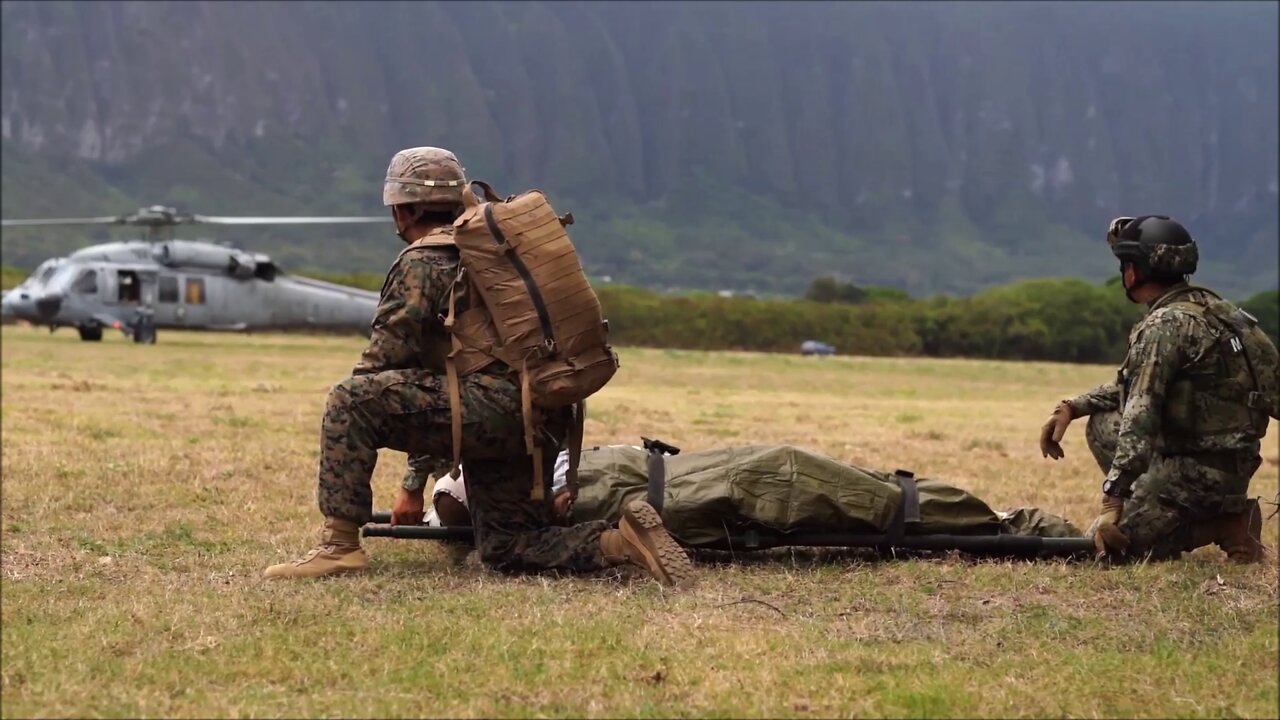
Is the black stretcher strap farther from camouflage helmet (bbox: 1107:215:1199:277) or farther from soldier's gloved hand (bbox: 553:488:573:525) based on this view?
camouflage helmet (bbox: 1107:215:1199:277)

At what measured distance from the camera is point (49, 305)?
3047cm

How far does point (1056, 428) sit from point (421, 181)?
2.89 metres

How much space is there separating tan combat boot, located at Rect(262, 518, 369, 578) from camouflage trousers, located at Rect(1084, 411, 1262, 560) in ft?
9.99

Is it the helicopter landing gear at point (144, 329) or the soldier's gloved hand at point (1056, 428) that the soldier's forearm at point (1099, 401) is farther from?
the helicopter landing gear at point (144, 329)

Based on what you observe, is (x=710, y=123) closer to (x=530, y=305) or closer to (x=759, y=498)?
(x=759, y=498)

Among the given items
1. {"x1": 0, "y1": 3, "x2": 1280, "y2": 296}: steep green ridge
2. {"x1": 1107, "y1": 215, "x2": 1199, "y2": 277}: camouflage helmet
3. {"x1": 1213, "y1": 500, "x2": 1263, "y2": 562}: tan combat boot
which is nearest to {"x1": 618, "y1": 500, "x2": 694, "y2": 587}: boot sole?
{"x1": 1107, "y1": 215, "x2": 1199, "y2": 277}: camouflage helmet

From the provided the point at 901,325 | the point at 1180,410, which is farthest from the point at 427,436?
the point at 901,325

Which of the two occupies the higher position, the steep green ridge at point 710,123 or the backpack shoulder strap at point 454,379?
the steep green ridge at point 710,123

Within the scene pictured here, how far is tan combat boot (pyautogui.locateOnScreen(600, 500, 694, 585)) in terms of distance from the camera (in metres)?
5.71

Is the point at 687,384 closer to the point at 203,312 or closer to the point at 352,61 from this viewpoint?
the point at 203,312

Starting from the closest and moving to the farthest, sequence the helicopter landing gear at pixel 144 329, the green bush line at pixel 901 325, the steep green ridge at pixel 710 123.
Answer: the helicopter landing gear at pixel 144 329, the green bush line at pixel 901 325, the steep green ridge at pixel 710 123

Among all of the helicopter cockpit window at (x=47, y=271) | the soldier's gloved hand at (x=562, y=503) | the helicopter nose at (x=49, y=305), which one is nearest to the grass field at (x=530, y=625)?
the soldier's gloved hand at (x=562, y=503)

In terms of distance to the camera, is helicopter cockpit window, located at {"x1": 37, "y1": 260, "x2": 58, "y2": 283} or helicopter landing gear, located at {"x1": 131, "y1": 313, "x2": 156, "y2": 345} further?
helicopter cockpit window, located at {"x1": 37, "y1": 260, "x2": 58, "y2": 283}

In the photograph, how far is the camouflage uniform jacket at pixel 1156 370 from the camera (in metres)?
6.09
